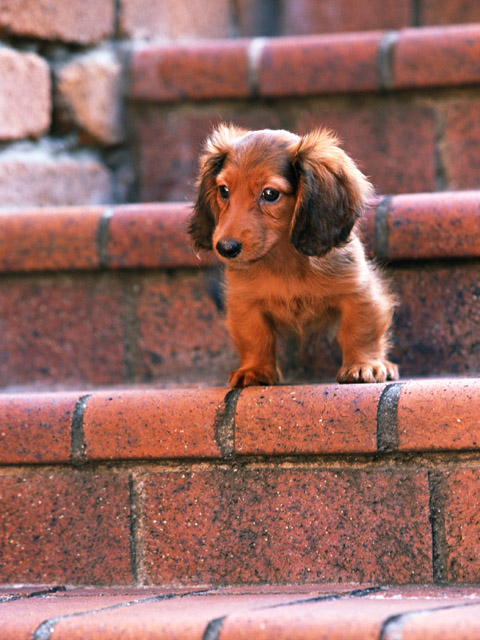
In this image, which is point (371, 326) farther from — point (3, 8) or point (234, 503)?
point (3, 8)

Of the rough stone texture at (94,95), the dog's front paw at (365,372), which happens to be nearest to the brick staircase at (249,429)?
the dog's front paw at (365,372)

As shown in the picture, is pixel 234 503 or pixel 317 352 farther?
pixel 317 352

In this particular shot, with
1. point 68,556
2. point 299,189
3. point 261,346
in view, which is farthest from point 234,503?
point 299,189

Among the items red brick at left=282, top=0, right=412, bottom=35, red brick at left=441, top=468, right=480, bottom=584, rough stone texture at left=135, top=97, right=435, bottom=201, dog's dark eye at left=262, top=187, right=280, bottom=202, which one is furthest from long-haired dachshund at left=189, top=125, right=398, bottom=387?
red brick at left=282, top=0, right=412, bottom=35

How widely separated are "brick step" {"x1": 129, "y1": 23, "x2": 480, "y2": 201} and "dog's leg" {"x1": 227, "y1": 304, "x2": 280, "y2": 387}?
77 cm

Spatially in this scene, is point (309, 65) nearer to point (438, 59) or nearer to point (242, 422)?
point (438, 59)

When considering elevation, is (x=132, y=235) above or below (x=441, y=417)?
above

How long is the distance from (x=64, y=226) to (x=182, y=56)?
0.86 metres

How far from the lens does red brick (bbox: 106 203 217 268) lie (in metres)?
2.13

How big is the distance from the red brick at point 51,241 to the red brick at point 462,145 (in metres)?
1.05

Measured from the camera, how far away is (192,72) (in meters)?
2.72

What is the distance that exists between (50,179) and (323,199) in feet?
3.93

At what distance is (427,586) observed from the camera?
144 centimetres

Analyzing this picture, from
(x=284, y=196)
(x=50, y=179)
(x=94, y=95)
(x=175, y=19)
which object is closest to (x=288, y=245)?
(x=284, y=196)
